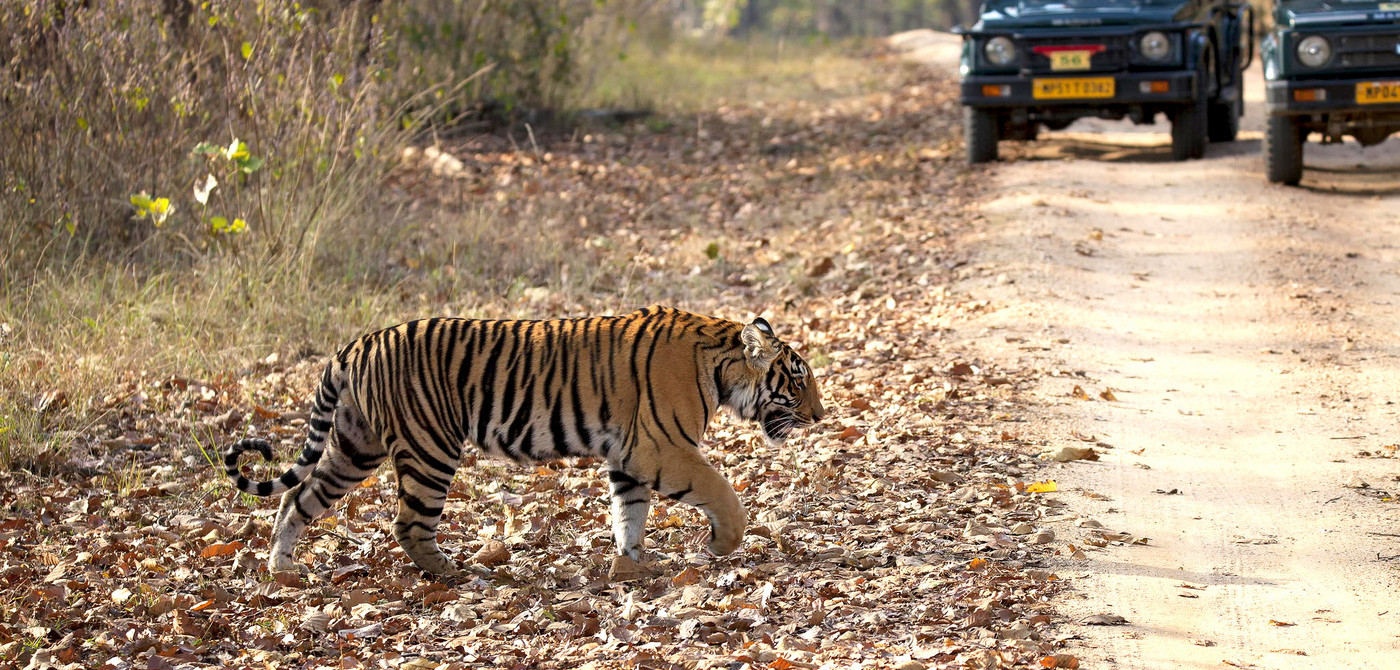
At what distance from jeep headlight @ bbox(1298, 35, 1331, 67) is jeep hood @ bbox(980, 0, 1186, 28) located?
1510 mm

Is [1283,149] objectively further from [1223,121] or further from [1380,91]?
[1223,121]

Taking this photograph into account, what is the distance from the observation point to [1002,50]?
12.8 m

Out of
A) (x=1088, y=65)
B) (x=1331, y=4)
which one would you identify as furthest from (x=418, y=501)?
(x=1331, y=4)

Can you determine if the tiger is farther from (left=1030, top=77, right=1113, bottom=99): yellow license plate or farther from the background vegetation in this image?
(left=1030, top=77, right=1113, bottom=99): yellow license plate

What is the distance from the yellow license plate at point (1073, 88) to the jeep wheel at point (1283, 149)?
4.55 ft

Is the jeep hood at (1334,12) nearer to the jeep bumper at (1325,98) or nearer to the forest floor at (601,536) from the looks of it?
the jeep bumper at (1325,98)

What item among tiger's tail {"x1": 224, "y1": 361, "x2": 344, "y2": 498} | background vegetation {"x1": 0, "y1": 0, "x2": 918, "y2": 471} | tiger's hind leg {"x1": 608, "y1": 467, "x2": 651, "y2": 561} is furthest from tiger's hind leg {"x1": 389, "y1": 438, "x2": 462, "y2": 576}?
background vegetation {"x1": 0, "y1": 0, "x2": 918, "y2": 471}

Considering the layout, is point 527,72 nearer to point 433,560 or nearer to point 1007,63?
point 1007,63

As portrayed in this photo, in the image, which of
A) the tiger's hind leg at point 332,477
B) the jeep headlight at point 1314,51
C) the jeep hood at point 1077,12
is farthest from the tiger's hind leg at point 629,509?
the jeep hood at point 1077,12

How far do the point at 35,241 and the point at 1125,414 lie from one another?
668 cm

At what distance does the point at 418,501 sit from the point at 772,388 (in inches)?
52.7

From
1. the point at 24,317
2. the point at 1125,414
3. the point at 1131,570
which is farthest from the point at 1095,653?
the point at 24,317

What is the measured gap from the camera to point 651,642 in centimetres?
458

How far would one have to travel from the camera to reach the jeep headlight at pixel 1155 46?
12523 mm
